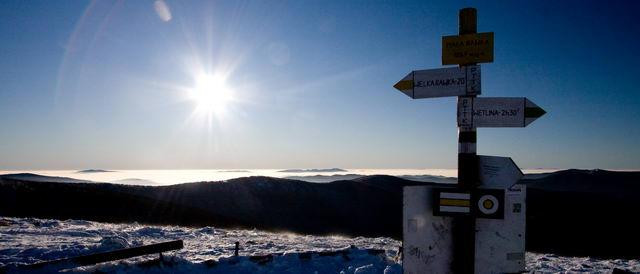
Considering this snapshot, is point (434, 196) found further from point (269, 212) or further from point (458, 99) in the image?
point (269, 212)

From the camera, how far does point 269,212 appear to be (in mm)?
41188

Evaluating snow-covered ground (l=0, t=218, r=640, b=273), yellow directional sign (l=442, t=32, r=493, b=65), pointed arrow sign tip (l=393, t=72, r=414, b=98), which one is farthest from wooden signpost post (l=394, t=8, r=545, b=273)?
snow-covered ground (l=0, t=218, r=640, b=273)

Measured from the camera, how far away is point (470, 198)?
3910 mm

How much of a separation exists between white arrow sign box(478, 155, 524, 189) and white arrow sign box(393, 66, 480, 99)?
0.76m

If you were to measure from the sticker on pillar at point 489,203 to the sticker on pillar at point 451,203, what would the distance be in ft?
0.33

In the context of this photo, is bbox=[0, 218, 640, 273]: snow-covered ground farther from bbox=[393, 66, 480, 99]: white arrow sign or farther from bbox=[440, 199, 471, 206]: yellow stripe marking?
bbox=[393, 66, 480, 99]: white arrow sign

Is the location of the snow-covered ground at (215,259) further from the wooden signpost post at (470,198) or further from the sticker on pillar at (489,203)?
the sticker on pillar at (489,203)

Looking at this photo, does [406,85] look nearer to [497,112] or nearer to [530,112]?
[497,112]

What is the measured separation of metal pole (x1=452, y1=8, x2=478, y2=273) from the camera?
391 cm

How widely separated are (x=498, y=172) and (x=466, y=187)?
38 cm

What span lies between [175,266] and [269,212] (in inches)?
1311

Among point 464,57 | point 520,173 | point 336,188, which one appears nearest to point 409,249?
point 520,173

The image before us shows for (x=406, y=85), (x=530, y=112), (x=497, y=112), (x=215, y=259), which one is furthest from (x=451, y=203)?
(x=215, y=259)

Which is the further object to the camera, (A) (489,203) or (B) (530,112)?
(B) (530,112)
